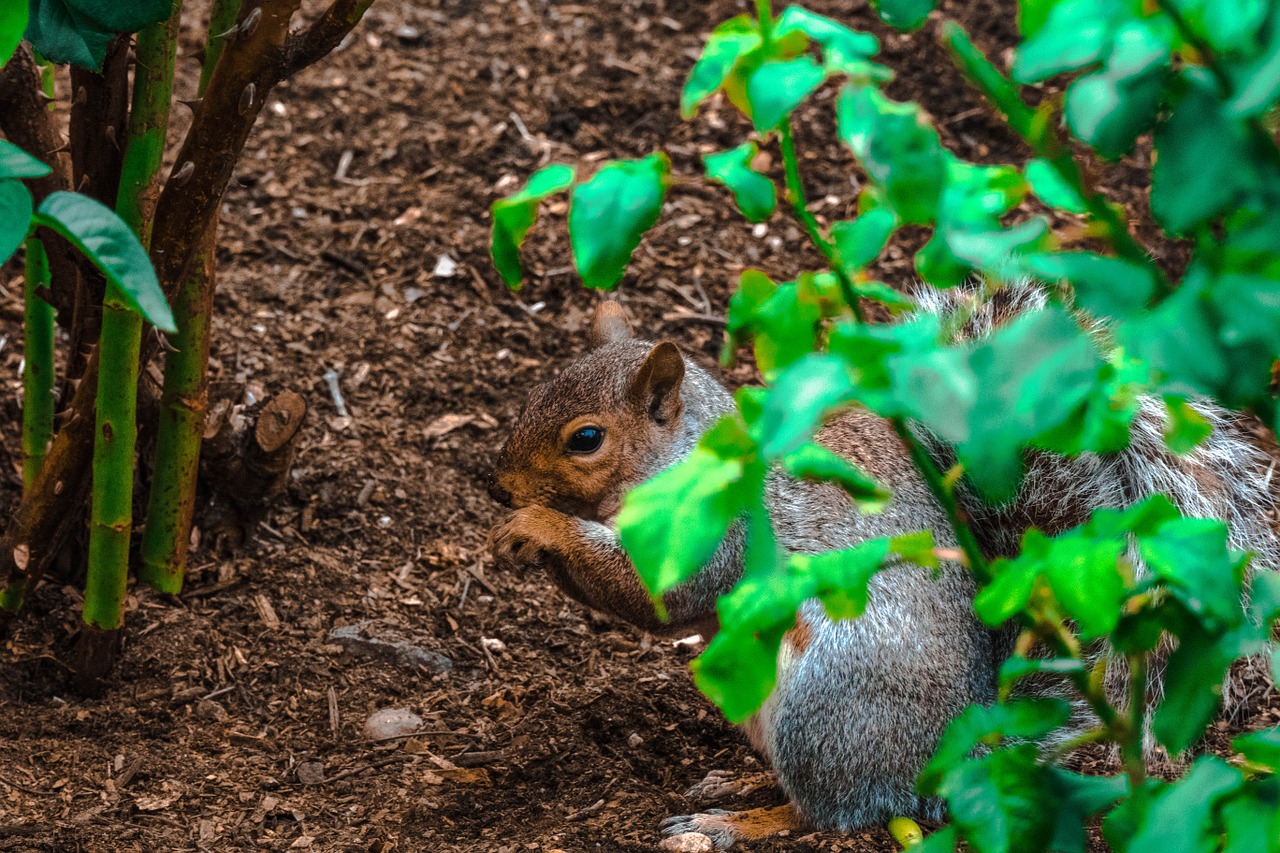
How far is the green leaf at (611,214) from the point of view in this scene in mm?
959

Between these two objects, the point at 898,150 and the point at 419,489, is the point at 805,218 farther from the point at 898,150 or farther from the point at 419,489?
the point at 419,489

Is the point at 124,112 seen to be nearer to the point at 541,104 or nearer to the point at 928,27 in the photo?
the point at 541,104

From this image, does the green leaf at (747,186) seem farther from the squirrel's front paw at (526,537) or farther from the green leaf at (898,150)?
the squirrel's front paw at (526,537)

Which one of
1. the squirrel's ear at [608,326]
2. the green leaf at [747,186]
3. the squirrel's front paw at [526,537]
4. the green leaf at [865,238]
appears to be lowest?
the squirrel's front paw at [526,537]

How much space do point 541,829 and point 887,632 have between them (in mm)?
642

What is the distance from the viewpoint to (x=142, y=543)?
2.51 m

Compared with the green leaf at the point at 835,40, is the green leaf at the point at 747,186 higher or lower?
lower

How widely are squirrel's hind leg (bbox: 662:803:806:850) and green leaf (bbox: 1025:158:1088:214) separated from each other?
4.50 ft

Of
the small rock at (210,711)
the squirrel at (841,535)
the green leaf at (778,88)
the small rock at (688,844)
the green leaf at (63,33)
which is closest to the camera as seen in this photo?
the green leaf at (778,88)

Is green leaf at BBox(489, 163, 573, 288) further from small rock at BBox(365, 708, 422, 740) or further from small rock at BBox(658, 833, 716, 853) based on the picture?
small rock at BBox(365, 708, 422, 740)

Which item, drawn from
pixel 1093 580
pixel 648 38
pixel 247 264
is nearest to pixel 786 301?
pixel 1093 580

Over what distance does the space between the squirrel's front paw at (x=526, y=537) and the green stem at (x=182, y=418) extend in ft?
1.90

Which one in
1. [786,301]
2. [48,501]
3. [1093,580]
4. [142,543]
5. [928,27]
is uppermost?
[928,27]

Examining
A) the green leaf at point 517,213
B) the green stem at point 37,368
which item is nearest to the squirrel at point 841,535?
the green stem at point 37,368
